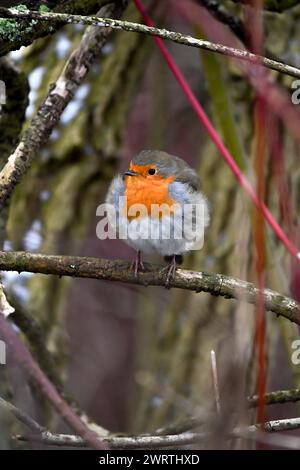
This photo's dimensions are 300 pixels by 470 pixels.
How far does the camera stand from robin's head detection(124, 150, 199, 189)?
104 inches

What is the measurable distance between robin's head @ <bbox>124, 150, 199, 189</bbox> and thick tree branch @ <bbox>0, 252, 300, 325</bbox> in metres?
0.79

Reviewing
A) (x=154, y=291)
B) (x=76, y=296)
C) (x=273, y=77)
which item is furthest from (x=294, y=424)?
(x=76, y=296)

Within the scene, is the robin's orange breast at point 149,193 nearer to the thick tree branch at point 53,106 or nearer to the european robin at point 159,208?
the european robin at point 159,208

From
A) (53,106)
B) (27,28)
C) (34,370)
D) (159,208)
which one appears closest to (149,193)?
(159,208)

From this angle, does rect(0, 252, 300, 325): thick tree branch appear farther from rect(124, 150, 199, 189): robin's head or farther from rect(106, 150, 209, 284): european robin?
rect(124, 150, 199, 189): robin's head

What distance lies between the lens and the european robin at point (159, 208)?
8.02 feet

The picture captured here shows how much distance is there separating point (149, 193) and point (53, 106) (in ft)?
1.87

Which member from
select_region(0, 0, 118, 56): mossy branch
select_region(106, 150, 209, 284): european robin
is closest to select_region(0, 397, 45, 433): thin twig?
select_region(0, 0, 118, 56): mossy branch

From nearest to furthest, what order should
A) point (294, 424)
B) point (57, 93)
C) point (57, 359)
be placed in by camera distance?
point (294, 424)
point (57, 93)
point (57, 359)

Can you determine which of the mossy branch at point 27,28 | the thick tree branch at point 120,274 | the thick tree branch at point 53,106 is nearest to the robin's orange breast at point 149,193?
the thick tree branch at point 53,106

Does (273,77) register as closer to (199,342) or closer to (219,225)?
(219,225)

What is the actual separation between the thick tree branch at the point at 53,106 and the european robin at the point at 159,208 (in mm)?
484

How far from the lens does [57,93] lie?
2.14 metres

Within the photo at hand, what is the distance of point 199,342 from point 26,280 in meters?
0.88
